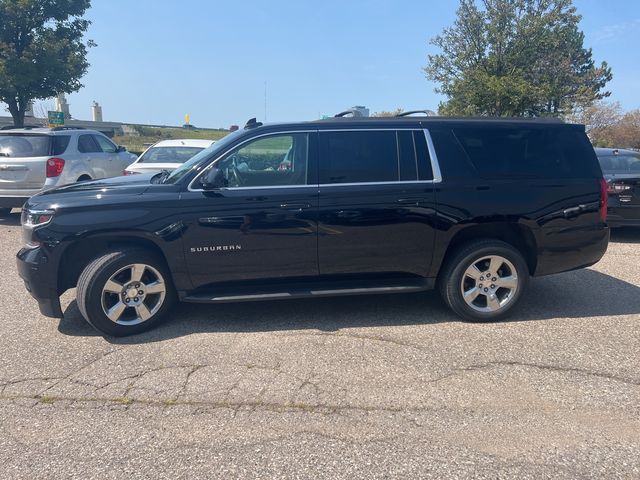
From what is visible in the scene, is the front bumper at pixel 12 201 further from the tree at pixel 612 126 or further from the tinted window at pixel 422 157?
the tree at pixel 612 126

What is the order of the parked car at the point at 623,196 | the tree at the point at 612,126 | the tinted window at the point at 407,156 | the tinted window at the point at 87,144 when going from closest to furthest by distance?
the tinted window at the point at 407,156 < the parked car at the point at 623,196 < the tinted window at the point at 87,144 < the tree at the point at 612,126

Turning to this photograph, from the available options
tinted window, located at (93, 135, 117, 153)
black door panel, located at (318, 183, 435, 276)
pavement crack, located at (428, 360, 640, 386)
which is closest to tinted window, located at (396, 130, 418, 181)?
black door panel, located at (318, 183, 435, 276)

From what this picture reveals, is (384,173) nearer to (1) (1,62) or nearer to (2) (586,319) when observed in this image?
(2) (586,319)

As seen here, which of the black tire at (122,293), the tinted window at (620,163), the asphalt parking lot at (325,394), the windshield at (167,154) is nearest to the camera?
the asphalt parking lot at (325,394)

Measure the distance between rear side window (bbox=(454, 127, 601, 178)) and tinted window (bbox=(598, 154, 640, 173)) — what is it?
398 centimetres

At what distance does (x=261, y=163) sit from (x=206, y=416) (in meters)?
2.30

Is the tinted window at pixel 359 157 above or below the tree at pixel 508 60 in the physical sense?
→ below

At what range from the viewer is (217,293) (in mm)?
4535

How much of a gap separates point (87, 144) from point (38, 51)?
9503mm

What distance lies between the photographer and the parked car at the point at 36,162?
8.87 metres

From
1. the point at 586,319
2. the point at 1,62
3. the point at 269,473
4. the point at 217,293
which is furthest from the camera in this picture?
the point at 1,62

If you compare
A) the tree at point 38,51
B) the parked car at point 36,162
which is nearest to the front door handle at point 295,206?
the parked car at point 36,162

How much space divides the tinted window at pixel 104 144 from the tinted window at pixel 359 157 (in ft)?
25.6

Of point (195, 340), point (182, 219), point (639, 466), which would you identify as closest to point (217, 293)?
point (195, 340)
